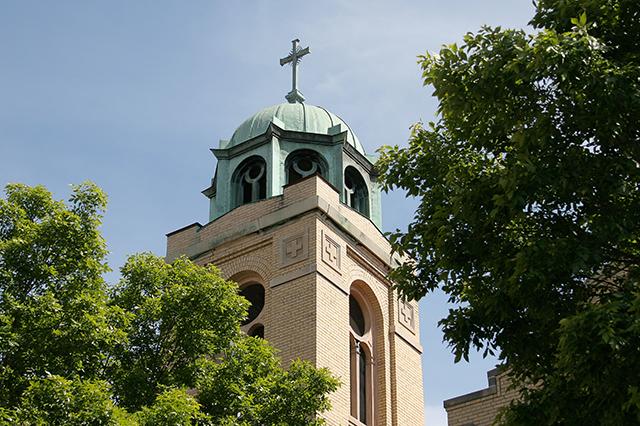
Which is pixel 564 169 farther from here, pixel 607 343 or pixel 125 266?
pixel 125 266

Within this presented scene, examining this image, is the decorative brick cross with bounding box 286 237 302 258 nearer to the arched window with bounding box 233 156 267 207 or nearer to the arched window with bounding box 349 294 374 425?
the arched window with bounding box 349 294 374 425

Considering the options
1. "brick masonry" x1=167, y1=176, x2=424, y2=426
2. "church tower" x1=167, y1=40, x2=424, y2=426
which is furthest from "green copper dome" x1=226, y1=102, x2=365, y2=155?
"brick masonry" x1=167, y1=176, x2=424, y2=426

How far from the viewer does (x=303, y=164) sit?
33.8 m

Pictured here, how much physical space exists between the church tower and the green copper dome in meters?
0.04

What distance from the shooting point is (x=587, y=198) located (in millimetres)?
12953

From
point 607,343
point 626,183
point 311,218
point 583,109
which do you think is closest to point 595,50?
point 583,109

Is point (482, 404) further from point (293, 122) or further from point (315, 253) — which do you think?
point (293, 122)

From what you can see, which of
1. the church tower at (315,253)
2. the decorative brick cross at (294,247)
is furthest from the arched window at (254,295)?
the decorative brick cross at (294,247)

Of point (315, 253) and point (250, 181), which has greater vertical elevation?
A: point (250, 181)

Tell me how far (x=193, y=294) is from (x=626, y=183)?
27.4 ft

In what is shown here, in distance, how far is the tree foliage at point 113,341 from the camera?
620 inches

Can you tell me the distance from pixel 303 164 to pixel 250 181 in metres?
1.69

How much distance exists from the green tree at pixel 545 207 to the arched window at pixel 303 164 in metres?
19.0

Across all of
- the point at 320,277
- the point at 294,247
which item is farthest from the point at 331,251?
the point at 320,277
